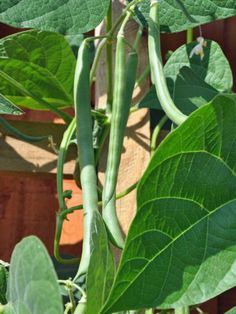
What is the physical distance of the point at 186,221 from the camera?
53 cm

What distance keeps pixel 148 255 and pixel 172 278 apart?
0.09ft

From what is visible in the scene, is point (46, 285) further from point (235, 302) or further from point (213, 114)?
point (235, 302)

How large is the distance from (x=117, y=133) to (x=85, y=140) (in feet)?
0.10

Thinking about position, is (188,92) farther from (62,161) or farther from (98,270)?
(98,270)

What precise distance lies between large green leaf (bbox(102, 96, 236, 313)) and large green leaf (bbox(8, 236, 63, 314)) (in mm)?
54

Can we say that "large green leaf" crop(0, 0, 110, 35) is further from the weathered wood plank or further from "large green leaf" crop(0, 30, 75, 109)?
the weathered wood plank

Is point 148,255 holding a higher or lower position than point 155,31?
lower

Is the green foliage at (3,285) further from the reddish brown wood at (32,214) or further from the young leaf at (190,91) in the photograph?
the reddish brown wood at (32,214)

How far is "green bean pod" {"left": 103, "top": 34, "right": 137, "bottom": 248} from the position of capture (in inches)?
24.5

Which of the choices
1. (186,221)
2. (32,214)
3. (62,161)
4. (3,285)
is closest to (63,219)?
(62,161)

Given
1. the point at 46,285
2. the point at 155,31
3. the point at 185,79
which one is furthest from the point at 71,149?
the point at 46,285

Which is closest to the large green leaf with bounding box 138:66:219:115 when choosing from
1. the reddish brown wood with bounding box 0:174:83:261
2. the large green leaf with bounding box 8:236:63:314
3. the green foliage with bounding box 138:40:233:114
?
the green foliage with bounding box 138:40:233:114

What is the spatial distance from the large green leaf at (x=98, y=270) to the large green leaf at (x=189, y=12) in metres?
0.40

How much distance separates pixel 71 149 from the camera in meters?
0.98
